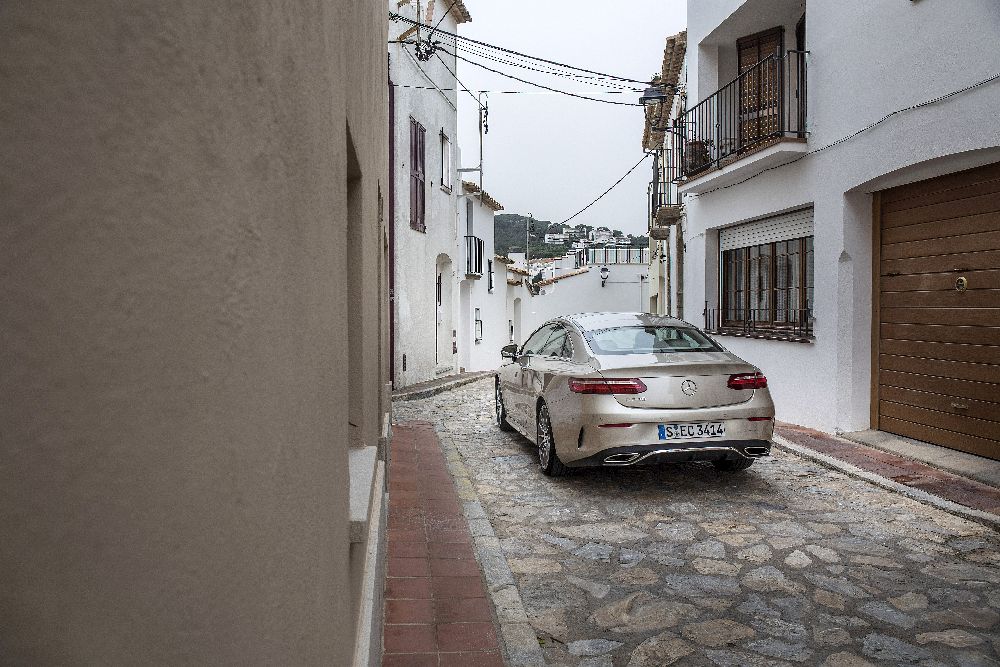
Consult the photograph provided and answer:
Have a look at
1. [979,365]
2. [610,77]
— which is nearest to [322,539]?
[979,365]

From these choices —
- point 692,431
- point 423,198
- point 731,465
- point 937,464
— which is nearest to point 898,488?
point 937,464

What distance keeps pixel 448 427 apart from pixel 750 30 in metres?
8.26

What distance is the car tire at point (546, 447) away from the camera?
7375 millimetres

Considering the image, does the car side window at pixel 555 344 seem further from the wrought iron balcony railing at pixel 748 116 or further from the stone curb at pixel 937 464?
the wrought iron balcony railing at pixel 748 116

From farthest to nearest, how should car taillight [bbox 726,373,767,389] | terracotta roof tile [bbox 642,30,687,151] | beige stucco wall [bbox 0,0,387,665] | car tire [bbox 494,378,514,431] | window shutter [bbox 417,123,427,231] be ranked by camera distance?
window shutter [bbox 417,123,427,231] → terracotta roof tile [bbox 642,30,687,151] → car tire [bbox 494,378,514,431] → car taillight [bbox 726,373,767,389] → beige stucco wall [bbox 0,0,387,665]

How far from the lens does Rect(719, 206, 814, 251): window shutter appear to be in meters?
11.1

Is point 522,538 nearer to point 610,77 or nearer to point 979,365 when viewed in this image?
point 979,365

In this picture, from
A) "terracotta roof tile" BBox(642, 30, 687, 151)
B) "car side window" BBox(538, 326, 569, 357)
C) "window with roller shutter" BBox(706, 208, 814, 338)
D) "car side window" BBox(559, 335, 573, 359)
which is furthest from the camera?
"terracotta roof tile" BBox(642, 30, 687, 151)

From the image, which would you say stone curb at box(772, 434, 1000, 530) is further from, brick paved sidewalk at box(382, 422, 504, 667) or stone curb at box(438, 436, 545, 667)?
brick paved sidewalk at box(382, 422, 504, 667)

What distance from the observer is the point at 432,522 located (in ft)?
18.7

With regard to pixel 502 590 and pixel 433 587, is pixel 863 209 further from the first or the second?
pixel 433 587

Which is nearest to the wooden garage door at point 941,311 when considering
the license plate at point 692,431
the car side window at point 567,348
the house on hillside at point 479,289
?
the license plate at point 692,431

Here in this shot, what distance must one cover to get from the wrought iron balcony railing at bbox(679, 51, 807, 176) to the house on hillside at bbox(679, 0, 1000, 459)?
37 millimetres

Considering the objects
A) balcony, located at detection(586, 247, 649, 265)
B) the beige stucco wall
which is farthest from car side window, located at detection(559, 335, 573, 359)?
balcony, located at detection(586, 247, 649, 265)
